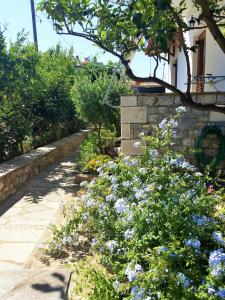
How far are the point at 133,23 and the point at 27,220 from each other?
3003 millimetres

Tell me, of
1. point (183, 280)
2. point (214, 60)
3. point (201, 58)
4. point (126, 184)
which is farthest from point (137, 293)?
point (201, 58)

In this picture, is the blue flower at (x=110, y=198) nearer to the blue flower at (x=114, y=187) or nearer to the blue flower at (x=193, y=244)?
the blue flower at (x=114, y=187)

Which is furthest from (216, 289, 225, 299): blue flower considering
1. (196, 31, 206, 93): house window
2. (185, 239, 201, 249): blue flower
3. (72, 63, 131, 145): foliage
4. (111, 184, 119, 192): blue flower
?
(196, 31, 206, 93): house window

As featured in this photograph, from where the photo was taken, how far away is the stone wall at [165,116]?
5.80 meters

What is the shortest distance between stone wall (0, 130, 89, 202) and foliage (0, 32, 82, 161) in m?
0.46

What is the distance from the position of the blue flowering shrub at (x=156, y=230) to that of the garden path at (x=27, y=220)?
56 cm

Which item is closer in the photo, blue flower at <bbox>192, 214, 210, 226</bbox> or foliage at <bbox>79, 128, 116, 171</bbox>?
blue flower at <bbox>192, 214, 210, 226</bbox>

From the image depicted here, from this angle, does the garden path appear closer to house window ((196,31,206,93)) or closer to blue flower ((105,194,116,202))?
blue flower ((105,194,116,202))

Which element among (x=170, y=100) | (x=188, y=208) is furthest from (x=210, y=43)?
(x=188, y=208)

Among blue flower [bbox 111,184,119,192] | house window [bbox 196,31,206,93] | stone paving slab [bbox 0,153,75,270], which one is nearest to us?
blue flower [bbox 111,184,119,192]

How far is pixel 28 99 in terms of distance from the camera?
8.85 m

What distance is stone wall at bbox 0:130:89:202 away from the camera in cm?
553

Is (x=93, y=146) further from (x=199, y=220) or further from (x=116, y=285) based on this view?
(x=116, y=285)

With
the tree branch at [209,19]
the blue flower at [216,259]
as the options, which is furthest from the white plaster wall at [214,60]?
the blue flower at [216,259]
